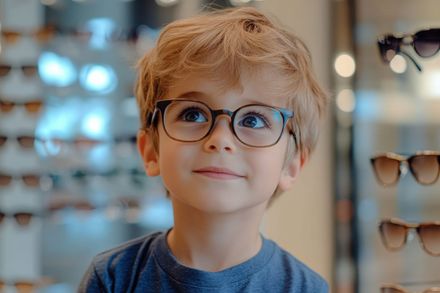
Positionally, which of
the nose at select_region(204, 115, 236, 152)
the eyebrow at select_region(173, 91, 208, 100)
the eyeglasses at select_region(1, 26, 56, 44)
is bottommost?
the nose at select_region(204, 115, 236, 152)

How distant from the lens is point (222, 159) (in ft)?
2.59

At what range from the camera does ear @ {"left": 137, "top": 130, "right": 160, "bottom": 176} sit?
931mm

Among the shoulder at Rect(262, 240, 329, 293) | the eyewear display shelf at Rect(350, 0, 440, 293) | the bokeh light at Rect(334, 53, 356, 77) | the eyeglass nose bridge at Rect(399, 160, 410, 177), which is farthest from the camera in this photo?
the bokeh light at Rect(334, 53, 356, 77)

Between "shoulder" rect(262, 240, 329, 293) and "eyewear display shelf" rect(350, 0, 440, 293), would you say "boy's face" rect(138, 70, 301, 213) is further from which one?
"eyewear display shelf" rect(350, 0, 440, 293)

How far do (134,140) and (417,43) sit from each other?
1.18m

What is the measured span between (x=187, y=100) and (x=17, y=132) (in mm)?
1340

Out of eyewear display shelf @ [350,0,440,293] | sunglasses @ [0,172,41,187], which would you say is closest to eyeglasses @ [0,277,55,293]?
sunglasses @ [0,172,41,187]

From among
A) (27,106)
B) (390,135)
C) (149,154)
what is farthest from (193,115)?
(27,106)

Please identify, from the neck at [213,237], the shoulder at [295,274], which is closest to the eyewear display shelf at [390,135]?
the shoulder at [295,274]

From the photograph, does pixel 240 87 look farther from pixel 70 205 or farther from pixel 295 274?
pixel 70 205

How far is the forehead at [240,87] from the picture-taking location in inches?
32.0

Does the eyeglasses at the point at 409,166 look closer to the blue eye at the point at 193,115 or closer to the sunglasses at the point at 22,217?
the blue eye at the point at 193,115

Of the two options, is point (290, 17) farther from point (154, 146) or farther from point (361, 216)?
point (154, 146)

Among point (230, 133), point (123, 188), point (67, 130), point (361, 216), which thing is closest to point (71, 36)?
point (67, 130)
